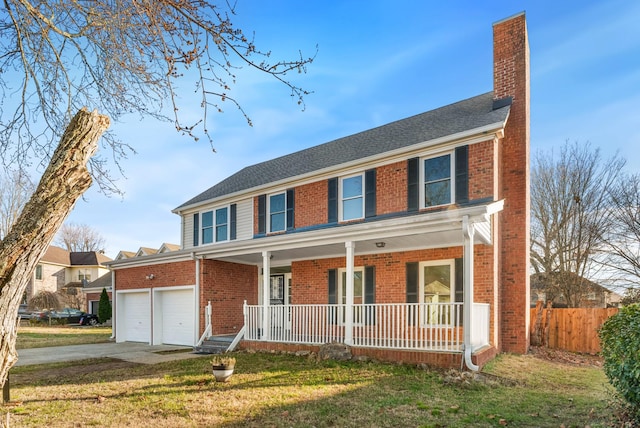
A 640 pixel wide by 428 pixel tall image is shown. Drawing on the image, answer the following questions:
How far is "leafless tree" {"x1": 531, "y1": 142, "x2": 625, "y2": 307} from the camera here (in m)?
20.5

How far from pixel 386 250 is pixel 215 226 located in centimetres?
786

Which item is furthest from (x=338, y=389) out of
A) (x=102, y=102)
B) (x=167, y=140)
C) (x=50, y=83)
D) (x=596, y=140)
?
(x=596, y=140)

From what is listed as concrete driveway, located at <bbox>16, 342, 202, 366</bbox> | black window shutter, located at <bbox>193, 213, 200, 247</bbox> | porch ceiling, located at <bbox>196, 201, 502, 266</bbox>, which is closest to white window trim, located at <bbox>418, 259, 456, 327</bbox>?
porch ceiling, located at <bbox>196, 201, 502, 266</bbox>

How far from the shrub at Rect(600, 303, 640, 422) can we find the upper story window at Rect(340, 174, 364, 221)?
8.00 m

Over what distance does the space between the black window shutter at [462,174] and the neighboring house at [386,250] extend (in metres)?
0.03

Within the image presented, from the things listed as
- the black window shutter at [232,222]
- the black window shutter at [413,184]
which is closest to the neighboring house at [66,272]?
the black window shutter at [232,222]

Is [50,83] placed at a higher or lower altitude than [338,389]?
higher

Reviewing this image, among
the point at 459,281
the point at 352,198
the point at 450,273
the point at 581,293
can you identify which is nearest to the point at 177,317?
the point at 352,198

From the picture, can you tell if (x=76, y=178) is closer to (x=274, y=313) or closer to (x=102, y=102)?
(x=102, y=102)

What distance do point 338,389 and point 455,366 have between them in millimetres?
2813

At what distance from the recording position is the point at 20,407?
6797 millimetres

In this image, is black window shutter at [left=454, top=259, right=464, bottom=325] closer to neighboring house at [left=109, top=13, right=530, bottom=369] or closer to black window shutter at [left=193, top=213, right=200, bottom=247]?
neighboring house at [left=109, top=13, right=530, bottom=369]

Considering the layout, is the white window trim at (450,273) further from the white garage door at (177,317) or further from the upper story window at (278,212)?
the white garage door at (177,317)

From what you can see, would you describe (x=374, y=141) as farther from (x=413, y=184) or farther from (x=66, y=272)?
(x=66, y=272)
